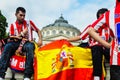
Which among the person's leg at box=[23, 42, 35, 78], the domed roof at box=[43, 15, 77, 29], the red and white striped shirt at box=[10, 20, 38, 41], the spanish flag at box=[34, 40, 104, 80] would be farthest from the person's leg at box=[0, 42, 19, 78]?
the domed roof at box=[43, 15, 77, 29]

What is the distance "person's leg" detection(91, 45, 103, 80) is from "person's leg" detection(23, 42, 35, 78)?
1114 mm

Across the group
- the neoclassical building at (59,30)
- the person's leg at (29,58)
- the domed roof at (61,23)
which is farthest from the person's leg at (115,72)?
the domed roof at (61,23)

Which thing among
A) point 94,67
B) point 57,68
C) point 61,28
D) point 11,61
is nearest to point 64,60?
point 57,68

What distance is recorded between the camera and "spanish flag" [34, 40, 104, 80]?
5.53 meters

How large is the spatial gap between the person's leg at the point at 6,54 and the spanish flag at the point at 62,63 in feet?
2.15

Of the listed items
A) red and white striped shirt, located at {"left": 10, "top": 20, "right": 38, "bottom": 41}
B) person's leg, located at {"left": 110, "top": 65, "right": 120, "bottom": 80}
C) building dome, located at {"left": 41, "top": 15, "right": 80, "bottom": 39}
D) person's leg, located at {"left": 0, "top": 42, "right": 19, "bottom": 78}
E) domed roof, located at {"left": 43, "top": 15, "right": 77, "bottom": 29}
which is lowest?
person's leg, located at {"left": 110, "top": 65, "right": 120, "bottom": 80}

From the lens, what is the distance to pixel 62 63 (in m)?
5.54

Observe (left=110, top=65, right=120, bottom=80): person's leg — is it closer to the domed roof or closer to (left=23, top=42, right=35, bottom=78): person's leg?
(left=23, top=42, right=35, bottom=78): person's leg

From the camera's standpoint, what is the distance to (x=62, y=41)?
5930 mm

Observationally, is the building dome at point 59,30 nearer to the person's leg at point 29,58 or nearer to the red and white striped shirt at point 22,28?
the red and white striped shirt at point 22,28

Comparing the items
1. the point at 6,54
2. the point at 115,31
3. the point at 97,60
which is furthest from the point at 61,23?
the point at 115,31

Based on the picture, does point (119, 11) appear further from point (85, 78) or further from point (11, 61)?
point (11, 61)

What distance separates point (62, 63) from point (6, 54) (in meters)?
1.38

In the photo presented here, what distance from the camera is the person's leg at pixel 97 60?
5613mm
